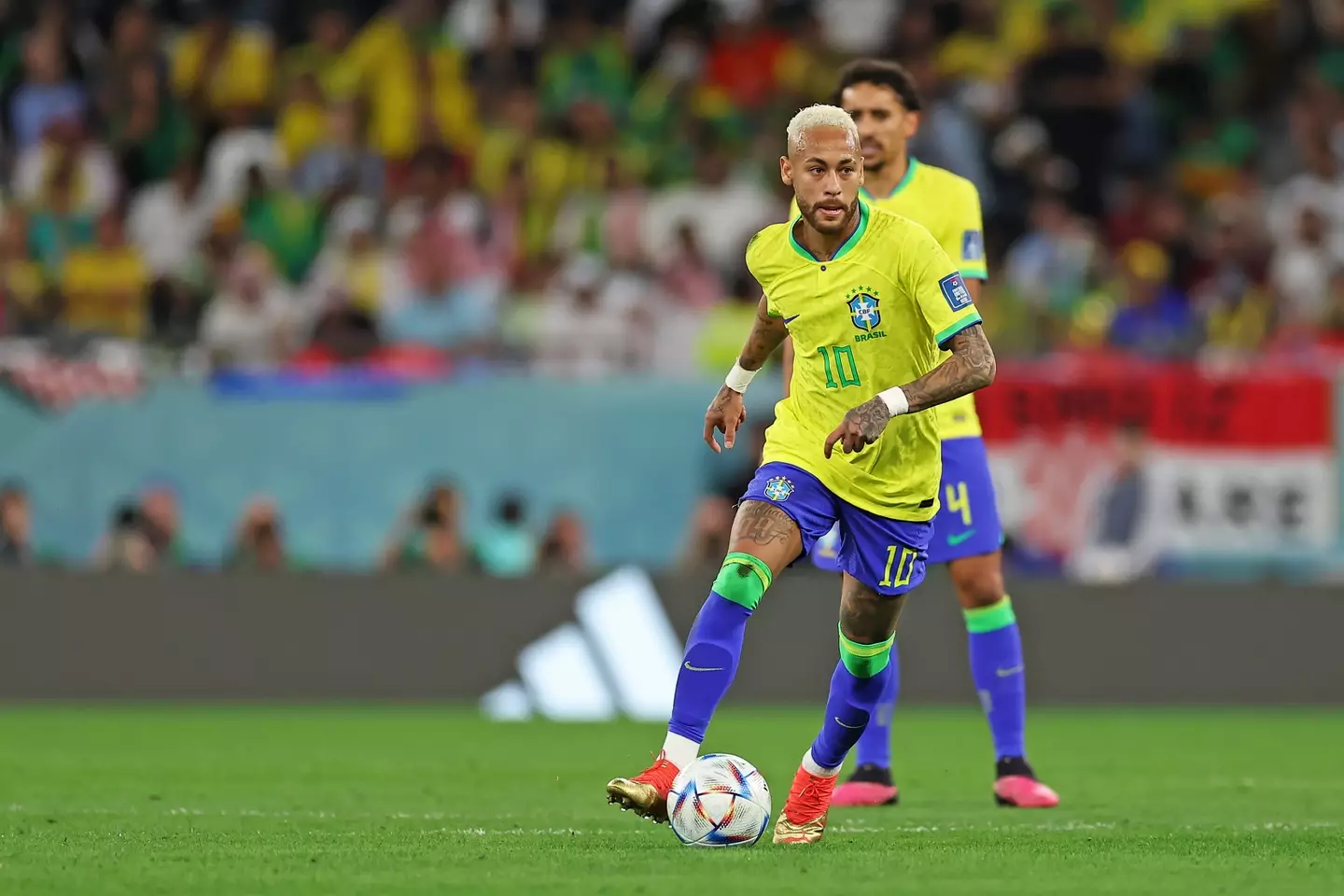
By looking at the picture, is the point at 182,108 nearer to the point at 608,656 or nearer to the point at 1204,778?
the point at 608,656

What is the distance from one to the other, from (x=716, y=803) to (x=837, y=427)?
46.0 inches

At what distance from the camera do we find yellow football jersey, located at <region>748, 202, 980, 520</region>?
7.16 meters

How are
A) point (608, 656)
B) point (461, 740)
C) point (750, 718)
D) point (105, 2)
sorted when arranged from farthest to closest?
point (105, 2) < point (608, 656) < point (750, 718) < point (461, 740)

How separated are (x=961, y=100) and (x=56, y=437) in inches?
298

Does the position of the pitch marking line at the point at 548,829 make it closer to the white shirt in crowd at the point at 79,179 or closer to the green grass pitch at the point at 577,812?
the green grass pitch at the point at 577,812

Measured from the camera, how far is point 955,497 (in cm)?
876

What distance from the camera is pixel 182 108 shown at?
18.8 m

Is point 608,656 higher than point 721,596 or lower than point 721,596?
lower

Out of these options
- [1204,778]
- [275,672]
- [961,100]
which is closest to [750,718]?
[275,672]

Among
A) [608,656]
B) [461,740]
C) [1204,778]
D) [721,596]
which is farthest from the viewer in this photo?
[608,656]

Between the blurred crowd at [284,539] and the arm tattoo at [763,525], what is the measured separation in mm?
7896

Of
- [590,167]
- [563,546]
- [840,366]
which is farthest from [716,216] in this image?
[840,366]

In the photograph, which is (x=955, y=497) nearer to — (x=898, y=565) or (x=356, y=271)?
(x=898, y=565)

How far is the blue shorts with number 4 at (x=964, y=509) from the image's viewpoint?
873cm
